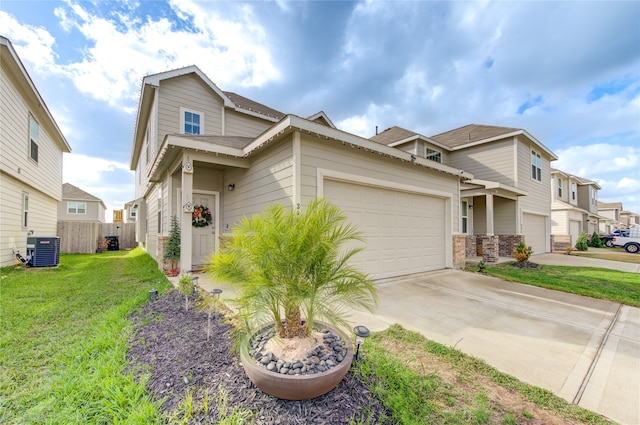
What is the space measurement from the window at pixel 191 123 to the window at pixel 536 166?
15.5m

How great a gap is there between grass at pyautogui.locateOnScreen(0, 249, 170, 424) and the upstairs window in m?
5.46

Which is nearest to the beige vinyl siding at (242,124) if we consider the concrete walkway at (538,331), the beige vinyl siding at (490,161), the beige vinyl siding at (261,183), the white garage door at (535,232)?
the beige vinyl siding at (261,183)

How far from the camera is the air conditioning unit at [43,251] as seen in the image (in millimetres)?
7668

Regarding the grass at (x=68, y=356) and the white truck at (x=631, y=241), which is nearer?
the grass at (x=68, y=356)

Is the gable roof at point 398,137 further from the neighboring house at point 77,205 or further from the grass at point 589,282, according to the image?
the neighboring house at point 77,205

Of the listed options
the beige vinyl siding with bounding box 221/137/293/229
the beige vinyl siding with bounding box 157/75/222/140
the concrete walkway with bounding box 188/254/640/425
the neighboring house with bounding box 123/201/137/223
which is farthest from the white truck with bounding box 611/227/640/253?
the neighboring house with bounding box 123/201/137/223

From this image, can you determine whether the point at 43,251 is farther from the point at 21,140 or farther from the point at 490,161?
the point at 490,161

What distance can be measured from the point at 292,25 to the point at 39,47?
22.2 ft

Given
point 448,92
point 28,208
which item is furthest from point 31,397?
point 448,92

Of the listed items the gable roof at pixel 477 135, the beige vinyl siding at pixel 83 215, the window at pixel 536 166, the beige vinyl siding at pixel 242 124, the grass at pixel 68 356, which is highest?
the gable roof at pixel 477 135

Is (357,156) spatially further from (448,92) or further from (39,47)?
(39,47)

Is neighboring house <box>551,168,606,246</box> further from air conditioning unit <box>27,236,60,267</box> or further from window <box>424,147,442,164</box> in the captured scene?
air conditioning unit <box>27,236,60,267</box>

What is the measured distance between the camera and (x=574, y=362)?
8.73 ft

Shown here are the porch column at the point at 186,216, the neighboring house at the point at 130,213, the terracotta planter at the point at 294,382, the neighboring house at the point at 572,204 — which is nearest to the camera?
the terracotta planter at the point at 294,382
